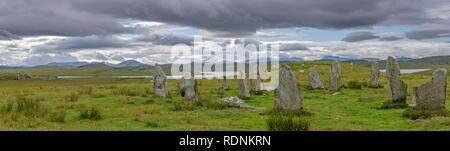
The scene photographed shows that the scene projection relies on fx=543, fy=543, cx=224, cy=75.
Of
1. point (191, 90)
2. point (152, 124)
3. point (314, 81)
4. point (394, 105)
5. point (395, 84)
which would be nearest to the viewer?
point (152, 124)

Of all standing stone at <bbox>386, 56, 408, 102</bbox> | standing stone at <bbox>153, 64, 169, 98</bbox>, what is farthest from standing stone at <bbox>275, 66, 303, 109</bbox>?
standing stone at <bbox>153, 64, 169, 98</bbox>

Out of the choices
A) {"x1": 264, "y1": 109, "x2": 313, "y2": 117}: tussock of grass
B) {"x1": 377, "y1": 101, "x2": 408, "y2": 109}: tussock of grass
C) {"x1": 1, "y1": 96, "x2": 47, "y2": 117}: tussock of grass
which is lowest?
Result: {"x1": 377, "y1": 101, "x2": 408, "y2": 109}: tussock of grass

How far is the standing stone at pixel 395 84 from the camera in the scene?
1119 inches

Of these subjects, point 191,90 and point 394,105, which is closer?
point 394,105

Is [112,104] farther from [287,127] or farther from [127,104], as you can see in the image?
[287,127]

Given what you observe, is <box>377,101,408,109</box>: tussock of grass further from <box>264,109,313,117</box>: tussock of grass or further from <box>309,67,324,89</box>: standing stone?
<box>309,67,324,89</box>: standing stone

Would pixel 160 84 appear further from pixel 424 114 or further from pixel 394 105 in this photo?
pixel 424 114

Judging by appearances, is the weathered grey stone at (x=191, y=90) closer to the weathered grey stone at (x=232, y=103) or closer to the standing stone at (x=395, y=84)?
the weathered grey stone at (x=232, y=103)

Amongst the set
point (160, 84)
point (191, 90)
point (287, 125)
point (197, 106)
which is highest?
point (160, 84)

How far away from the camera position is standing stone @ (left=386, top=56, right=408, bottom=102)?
28422 mm

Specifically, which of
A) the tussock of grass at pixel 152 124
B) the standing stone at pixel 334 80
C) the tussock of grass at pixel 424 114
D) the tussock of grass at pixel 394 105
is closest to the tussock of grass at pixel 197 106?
the tussock of grass at pixel 152 124

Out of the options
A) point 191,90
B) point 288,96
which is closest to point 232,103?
point 288,96

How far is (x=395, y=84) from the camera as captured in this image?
94.2 ft

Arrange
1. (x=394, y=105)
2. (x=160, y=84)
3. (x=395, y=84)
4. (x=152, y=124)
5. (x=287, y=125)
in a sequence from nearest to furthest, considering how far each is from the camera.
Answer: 1. (x=287, y=125)
2. (x=152, y=124)
3. (x=394, y=105)
4. (x=395, y=84)
5. (x=160, y=84)
